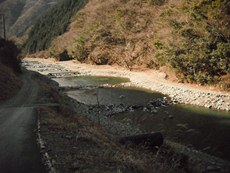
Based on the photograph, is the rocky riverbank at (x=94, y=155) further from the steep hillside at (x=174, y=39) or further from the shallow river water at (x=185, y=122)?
the steep hillside at (x=174, y=39)

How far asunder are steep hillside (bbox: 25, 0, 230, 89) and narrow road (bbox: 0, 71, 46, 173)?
24.7 metres

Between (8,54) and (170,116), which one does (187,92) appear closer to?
(170,116)

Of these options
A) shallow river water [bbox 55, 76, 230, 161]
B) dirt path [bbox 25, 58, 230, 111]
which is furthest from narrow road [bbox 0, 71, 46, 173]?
dirt path [bbox 25, 58, 230, 111]

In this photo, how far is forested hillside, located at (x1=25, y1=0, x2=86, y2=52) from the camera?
515 ft

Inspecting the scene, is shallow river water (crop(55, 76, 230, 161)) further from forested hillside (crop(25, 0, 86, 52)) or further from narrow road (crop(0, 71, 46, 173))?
forested hillside (crop(25, 0, 86, 52))

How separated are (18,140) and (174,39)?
35.9 m

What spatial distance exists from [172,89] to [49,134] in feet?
92.4

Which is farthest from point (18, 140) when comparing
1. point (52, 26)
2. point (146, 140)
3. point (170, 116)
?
point (52, 26)

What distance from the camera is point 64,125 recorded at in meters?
17.8

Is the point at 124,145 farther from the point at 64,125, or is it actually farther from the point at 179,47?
the point at 179,47

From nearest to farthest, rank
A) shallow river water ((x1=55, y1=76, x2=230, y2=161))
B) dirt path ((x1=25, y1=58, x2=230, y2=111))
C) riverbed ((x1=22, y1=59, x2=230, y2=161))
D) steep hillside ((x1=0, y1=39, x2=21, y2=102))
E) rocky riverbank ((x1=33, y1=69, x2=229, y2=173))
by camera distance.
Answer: rocky riverbank ((x1=33, y1=69, x2=229, y2=173)) < shallow river water ((x1=55, y1=76, x2=230, y2=161)) < riverbed ((x1=22, y1=59, x2=230, y2=161)) < steep hillside ((x1=0, y1=39, x2=21, y2=102)) < dirt path ((x1=25, y1=58, x2=230, y2=111))

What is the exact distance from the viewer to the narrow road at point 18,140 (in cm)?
1122

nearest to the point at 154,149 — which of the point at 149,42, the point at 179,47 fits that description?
the point at 179,47

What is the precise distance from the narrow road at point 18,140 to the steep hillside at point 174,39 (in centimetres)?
2465
